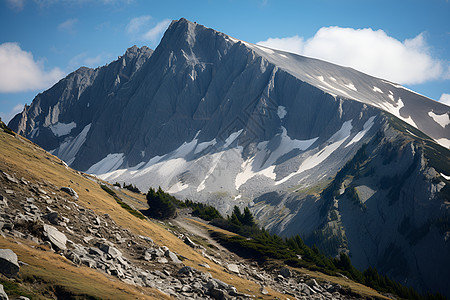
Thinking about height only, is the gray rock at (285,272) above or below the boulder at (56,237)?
below

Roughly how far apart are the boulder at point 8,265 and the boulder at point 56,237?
570cm

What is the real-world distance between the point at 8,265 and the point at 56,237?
6.74 metres

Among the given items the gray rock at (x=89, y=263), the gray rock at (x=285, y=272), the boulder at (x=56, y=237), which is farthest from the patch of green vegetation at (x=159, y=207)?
the gray rock at (x=89, y=263)

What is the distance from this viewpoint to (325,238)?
385ft

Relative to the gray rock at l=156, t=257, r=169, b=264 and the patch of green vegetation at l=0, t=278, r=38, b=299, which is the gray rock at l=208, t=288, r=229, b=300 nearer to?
the gray rock at l=156, t=257, r=169, b=264

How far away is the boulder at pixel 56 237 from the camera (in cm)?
2124

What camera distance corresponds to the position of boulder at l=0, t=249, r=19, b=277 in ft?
49.7

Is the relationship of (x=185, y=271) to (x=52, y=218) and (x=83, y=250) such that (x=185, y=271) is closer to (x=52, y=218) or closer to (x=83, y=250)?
(x=83, y=250)

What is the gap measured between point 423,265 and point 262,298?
88192mm

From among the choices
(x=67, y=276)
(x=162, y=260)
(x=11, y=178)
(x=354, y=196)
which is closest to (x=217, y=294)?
(x=162, y=260)

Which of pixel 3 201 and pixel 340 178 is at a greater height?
pixel 340 178

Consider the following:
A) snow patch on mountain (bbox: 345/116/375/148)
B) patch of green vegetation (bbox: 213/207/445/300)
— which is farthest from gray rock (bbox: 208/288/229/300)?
snow patch on mountain (bbox: 345/116/375/148)

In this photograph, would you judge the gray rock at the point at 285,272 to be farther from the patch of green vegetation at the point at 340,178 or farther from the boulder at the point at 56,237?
the patch of green vegetation at the point at 340,178

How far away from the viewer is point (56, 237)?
71.9ft
